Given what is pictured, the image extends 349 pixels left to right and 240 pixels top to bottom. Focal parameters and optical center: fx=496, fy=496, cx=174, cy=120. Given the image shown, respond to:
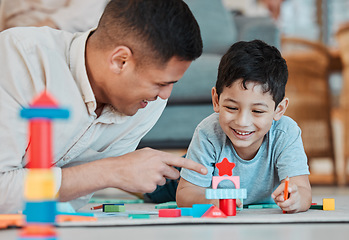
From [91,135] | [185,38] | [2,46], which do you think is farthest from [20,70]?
[185,38]

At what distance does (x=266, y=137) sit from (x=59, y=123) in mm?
580

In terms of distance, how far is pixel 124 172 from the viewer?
0.97 m

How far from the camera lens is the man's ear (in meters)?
0.99

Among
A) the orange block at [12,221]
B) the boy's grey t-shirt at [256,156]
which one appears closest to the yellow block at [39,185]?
the orange block at [12,221]

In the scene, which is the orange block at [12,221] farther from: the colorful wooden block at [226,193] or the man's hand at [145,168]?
the colorful wooden block at [226,193]

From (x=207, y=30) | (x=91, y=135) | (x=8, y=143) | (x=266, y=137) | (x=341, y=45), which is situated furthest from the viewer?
(x=341, y=45)

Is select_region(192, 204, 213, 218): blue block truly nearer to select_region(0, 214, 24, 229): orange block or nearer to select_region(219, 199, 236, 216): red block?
select_region(219, 199, 236, 216): red block

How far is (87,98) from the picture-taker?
3.44ft

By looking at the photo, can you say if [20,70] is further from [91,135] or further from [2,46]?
[91,135]

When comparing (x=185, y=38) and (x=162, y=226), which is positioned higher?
(x=185, y=38)

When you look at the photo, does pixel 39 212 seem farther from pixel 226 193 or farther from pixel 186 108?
pixel 186 108

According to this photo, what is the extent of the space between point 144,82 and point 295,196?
43 centimetres

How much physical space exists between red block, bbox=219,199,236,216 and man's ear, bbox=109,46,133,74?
0.35 metres

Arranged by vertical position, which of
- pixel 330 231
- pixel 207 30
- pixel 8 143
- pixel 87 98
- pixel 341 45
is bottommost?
pixel 330 231
